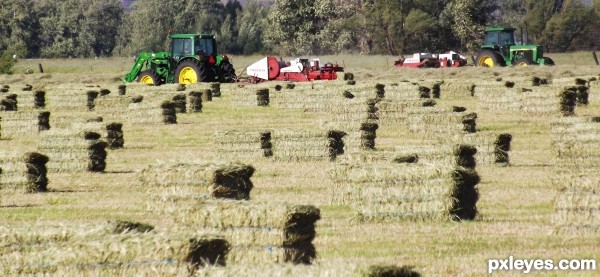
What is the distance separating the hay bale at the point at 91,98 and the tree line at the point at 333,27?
1625 inches

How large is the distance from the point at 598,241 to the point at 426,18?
3459 inches

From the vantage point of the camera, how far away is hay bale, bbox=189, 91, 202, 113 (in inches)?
1598

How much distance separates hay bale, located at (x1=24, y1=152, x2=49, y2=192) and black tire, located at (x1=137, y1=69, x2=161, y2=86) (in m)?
30.5

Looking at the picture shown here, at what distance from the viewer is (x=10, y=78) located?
59.8 m

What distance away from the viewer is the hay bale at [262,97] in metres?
42.8

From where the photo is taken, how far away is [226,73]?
177 feet

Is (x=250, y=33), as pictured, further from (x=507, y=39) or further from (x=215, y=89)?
(x=215, y=89)

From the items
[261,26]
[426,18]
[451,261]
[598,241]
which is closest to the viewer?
[451,261]

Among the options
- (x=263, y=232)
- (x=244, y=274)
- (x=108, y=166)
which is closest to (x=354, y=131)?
(x=108, y=166)

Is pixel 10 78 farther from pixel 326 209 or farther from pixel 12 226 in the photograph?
pixel 12 226

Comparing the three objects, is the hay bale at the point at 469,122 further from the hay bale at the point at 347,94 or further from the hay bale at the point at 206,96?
the hay bale at the point at 206,96

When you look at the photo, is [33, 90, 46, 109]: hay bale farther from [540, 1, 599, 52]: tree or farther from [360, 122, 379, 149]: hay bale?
[540, 1, 599, 52]: tree

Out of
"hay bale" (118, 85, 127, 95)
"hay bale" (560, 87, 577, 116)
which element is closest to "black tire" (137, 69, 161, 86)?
"hay bale" (118, 85, 127, 95)

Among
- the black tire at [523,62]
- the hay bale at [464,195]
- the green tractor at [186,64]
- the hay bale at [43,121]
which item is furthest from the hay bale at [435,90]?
→ the hay bale at [464,195]
